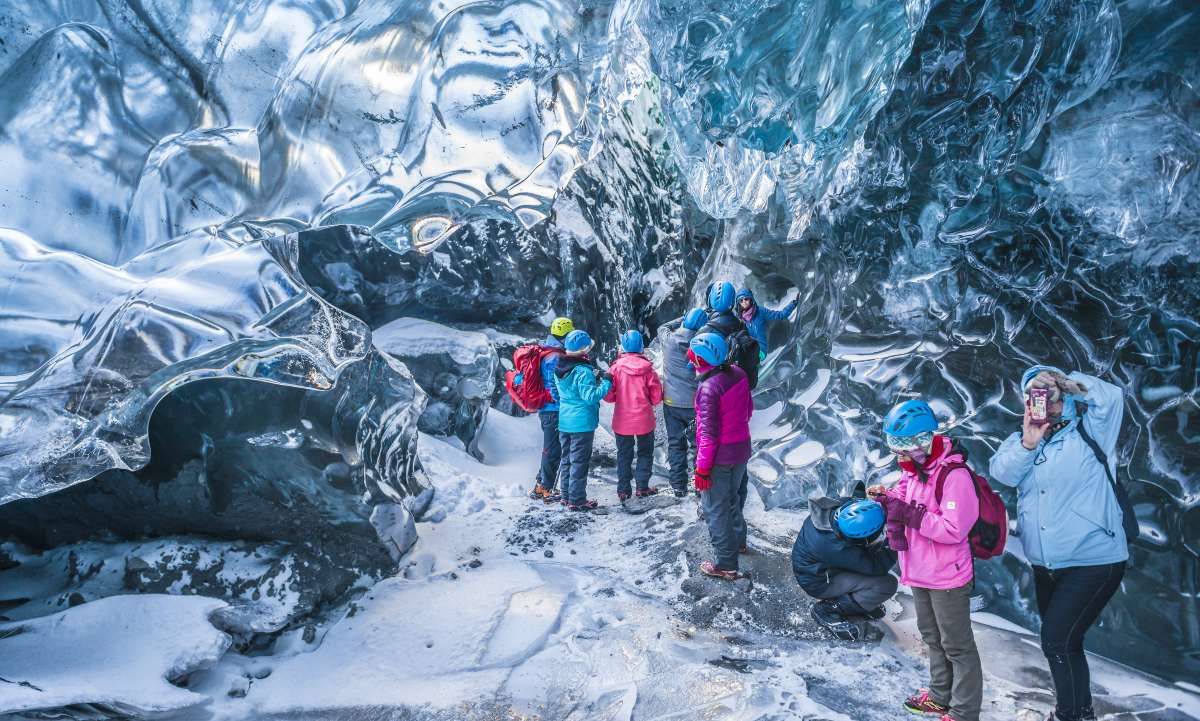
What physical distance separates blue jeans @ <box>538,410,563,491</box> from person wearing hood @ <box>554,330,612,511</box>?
321 millimetres

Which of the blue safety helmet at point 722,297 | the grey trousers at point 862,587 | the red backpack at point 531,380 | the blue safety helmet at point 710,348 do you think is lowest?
the grey trousers at point 862,587

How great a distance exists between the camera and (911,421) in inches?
128

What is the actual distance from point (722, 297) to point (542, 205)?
1.69m

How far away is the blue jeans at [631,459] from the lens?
253 inches

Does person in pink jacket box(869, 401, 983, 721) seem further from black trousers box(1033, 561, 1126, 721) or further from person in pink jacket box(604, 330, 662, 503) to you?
person in pink jacket box(604, 330, 662, 503)

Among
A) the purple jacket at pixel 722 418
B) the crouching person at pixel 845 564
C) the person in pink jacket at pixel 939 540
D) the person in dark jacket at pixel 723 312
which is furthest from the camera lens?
the person in dark jacket at pixel 723 312

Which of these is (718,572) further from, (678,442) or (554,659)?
(678,442)

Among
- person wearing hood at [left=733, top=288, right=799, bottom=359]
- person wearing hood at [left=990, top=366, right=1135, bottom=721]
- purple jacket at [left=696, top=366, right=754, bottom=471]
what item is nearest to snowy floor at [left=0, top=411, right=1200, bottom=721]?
person wearing hood at [left=990, top=366, right=1135, bottom=721]

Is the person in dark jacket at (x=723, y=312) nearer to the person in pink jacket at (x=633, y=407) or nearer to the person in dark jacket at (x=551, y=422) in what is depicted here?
the person in pink jacket at (x=633, y=407)

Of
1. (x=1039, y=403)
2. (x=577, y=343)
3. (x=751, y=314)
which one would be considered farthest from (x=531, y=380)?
(x=1039, y=403)

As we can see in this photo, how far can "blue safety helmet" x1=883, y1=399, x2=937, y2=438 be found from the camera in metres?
3.25

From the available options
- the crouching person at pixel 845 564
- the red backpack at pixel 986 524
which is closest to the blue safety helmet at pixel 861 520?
the crouching person at pixel 845 564

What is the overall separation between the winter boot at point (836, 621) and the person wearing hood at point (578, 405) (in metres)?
2.49

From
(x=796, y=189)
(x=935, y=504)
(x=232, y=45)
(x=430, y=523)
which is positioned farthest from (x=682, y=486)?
(x=232, y=45)
